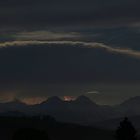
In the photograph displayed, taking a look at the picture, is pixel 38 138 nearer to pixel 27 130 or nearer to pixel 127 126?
pixel 27 130

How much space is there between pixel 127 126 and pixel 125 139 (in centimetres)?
267

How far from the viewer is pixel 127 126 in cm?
15038

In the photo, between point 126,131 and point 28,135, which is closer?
point 126,131

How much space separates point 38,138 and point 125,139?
62.9ft

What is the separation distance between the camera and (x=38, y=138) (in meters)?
157

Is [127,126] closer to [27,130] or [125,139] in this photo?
A: [125,139]

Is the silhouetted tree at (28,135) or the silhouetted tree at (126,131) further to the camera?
the silhouetted tree at (28,135)

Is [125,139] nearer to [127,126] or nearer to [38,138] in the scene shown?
[127,126]

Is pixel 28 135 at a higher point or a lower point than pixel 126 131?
higher

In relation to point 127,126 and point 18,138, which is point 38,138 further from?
point 127,126

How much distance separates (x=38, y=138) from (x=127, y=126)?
1974cm

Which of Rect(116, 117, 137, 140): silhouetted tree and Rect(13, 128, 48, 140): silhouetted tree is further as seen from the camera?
Rect(13, 128, 48, 140): silhouetted tree

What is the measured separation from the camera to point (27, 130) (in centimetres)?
15912

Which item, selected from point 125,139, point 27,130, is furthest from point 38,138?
point 125,139
